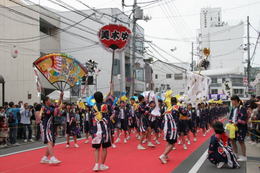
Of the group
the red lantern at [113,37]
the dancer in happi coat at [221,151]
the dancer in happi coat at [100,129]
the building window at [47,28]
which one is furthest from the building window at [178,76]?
the dancer in happi coat at [100,129]

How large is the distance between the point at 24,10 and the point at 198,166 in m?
21.6

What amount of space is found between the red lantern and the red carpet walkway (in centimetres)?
329

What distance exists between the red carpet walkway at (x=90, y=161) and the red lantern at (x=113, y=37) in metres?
3.29

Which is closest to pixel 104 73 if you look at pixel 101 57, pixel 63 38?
pixel 101 57

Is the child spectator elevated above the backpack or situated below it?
below

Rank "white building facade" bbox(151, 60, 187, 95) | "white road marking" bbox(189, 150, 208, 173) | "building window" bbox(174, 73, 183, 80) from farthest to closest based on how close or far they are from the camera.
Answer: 1. "white building facade" bbox(151, 60, 187, 95)
2. "building window" bbox(174, 73, 183, 80)
3. "white road marking" bbox(189, 150, 208, 173)

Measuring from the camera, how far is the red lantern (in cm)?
904

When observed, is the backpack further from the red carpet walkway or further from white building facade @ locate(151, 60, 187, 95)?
white building facade @ locate(151, 60, 187, 95)

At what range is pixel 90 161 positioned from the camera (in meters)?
8.09

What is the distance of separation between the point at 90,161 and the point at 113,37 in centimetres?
374

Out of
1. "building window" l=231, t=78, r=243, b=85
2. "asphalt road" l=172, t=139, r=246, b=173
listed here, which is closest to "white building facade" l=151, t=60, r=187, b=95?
"building window" l=231, t=78, r=243, b=85

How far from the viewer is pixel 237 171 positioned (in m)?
6.80

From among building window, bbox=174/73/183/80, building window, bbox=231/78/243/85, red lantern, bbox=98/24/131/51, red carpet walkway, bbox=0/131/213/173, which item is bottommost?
red carpet walkway, bbox=0/131/213/173

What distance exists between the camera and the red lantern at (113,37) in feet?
29.7
